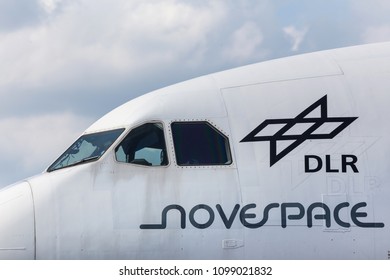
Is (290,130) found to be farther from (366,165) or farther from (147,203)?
(147,203)

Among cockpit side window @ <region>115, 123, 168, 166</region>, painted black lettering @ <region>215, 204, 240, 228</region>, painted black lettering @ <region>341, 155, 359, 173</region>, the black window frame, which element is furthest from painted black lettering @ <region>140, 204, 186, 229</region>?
painted black lettering @ <region>341, 155, 359, 173</region>

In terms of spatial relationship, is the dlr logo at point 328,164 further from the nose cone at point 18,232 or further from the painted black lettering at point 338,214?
the nose cone at point 18,232

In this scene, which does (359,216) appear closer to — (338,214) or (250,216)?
(338,214)

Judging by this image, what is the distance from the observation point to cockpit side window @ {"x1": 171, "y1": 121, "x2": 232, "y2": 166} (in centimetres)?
1483

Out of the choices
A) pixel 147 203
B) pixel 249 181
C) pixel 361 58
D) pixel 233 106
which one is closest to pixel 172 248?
pixel 147 203

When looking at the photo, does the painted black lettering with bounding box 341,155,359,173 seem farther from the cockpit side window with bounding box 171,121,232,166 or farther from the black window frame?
the black window frame

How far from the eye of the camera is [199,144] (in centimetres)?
1503

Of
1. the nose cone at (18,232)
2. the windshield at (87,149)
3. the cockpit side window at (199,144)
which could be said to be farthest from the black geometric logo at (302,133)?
the nose cone at (18,232)

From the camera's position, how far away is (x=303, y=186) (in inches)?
570

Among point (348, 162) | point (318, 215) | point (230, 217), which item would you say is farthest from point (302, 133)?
point (230, 217)

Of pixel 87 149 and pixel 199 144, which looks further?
pixel 87 149

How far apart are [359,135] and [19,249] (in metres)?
6.41

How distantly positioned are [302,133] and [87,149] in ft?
13.4

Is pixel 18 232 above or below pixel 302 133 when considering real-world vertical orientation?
below
